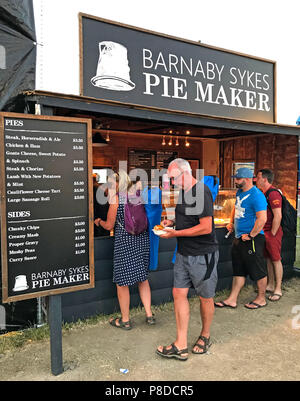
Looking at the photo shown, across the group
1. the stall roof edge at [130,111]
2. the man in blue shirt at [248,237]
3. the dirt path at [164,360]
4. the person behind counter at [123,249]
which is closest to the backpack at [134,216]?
the person behind counter at [123,249]

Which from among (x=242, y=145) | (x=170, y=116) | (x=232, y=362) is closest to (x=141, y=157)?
(x=242, y=145)

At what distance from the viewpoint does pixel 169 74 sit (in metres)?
4.97

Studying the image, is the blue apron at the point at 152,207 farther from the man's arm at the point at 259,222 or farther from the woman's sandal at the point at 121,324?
the man's arm at the point at 259,222

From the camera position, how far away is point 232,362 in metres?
3.29

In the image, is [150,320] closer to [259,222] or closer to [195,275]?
[195,275]

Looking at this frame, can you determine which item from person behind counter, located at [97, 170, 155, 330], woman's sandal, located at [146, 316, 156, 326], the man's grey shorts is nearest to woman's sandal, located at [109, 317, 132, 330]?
person behind counter, located at [97, 170, 155, 330]

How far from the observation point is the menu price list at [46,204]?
280 centimetres

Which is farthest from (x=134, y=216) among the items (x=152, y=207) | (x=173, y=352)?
(x=173, y=352)

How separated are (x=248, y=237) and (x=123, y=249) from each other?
1701mm

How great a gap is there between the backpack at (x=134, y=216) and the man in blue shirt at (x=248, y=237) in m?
1.46

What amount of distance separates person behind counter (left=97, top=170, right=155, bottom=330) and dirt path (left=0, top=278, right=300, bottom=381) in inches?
15.6

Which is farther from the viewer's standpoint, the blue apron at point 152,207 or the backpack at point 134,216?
the blue apron at point 152,207

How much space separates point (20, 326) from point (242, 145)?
6.01 metres

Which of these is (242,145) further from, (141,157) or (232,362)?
(232,362)
